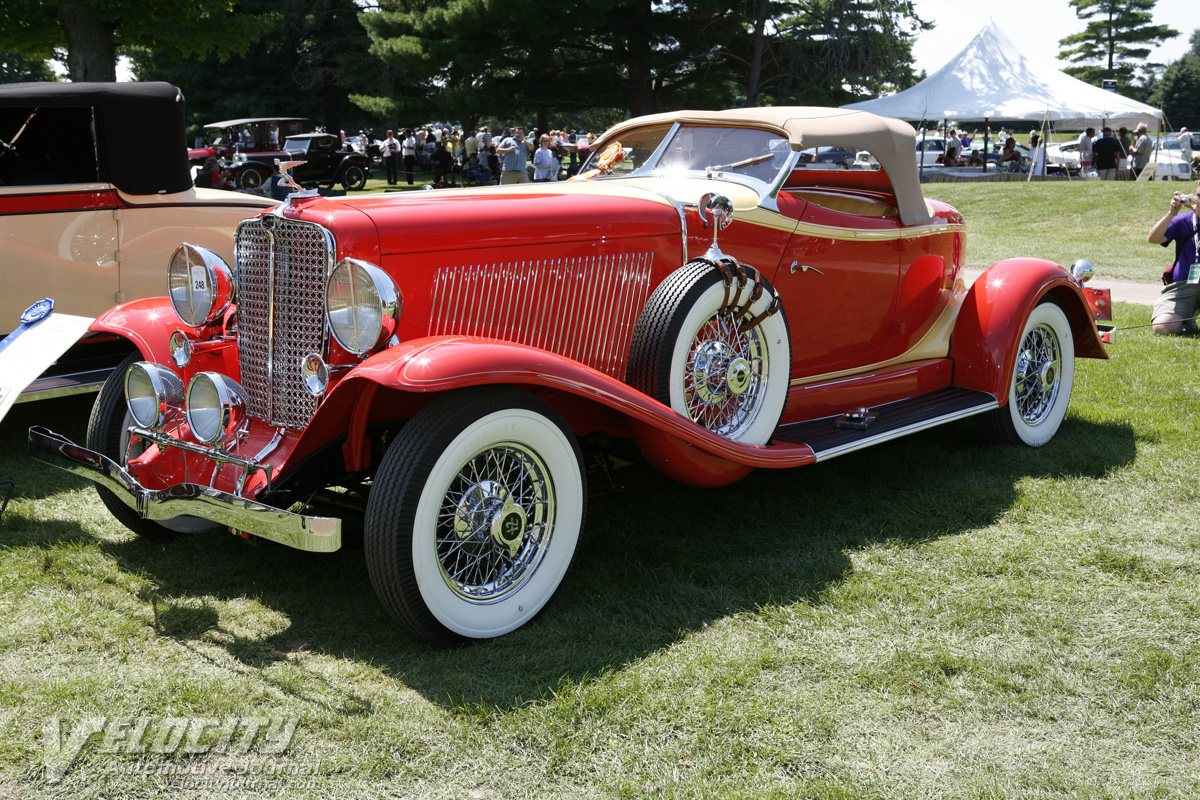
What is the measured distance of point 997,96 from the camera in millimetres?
24500

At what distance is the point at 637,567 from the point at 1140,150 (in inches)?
960

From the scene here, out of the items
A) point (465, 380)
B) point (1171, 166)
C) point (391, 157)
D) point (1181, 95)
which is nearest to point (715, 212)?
point (465, 380)

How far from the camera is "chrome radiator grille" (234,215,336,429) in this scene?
3477 millimetres

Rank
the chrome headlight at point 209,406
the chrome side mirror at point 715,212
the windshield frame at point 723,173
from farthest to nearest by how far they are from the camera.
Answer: the windshield frame at point 723,173
the chrome side mirror at point 715,212
the chrome headlight at point 209,406

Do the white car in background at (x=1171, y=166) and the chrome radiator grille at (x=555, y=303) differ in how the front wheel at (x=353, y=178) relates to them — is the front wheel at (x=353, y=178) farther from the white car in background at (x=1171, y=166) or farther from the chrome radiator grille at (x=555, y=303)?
the chrome radiator grille at (x=555, y=303)

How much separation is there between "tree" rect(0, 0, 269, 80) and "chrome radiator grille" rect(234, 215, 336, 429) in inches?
602

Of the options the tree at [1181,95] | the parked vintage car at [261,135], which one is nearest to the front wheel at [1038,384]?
the parked vintage car at [261,135]

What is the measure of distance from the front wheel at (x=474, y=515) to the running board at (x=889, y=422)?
1328mm

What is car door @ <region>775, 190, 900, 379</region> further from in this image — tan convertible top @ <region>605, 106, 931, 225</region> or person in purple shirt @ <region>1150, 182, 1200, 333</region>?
person in purple shirt @ <region>1150, 182, 1200, 333</region>

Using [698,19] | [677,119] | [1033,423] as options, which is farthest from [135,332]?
[698,19]

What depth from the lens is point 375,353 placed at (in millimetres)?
3371

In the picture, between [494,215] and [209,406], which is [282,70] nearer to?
[494,215]

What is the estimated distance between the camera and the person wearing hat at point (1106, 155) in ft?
76.1

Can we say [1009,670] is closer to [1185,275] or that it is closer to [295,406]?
[295,406]
